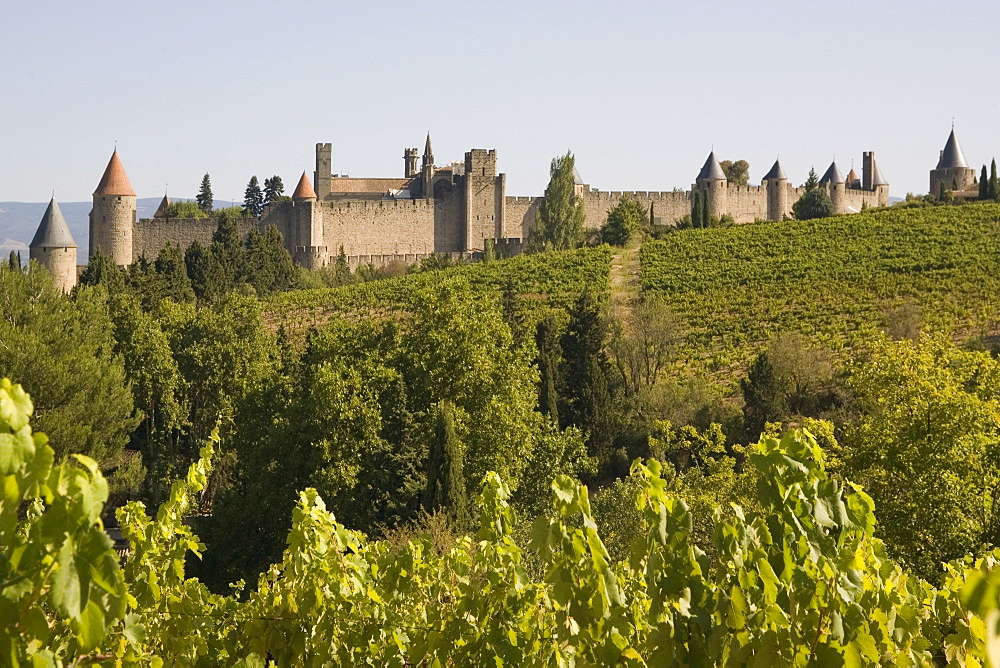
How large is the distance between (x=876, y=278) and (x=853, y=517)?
3796 centimetres

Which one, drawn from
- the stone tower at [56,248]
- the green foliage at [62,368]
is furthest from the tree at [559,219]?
the green foliage at [62,368]

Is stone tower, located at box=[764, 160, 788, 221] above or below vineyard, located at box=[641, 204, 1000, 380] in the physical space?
above

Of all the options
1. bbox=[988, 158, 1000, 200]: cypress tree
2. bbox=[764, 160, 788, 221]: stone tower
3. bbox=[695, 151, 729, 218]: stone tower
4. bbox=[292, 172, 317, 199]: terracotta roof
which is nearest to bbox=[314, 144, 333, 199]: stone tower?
bbox=[292, 172, 317, 199]: terracotta roof

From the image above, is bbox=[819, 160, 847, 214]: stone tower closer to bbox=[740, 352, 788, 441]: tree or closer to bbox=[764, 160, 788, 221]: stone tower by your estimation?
bbox=[764, 160, 788, 221]: stone tower

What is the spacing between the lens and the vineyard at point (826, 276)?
34.7 m

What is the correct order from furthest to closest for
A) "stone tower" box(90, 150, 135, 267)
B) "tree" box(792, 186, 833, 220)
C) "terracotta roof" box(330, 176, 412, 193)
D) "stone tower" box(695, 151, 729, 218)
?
1. "terracotta roof" box(330, 176, 412, 193)
2. "stone tower" box(695, 151, 729, 218)
3. "tree" box(792, 186, 833, 220)
4. "stone tower" box(90, 150, 135, 267)

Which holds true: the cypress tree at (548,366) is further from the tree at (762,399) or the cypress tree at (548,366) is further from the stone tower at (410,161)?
the stone tower at (410,161)

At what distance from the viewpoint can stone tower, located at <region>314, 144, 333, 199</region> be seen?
6475 centimetres

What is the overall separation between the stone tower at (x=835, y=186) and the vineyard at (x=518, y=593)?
195ft

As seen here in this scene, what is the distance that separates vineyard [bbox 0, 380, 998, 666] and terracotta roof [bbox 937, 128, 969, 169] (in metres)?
71.6

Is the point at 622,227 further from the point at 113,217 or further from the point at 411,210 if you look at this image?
the point at 113,217

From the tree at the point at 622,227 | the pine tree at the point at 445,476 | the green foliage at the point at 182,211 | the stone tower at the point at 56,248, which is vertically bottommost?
the pine tree at the point at 445,476

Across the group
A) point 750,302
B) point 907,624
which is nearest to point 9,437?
point 907,624

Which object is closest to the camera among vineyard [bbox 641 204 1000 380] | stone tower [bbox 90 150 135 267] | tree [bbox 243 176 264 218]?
vineyard [bbox 641 204 1000 380]
